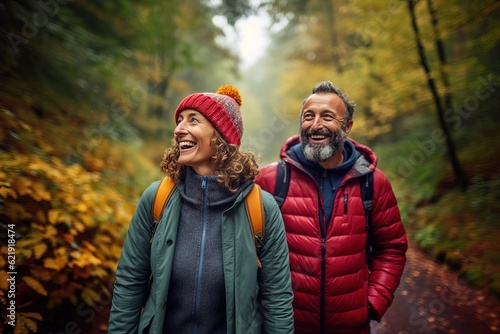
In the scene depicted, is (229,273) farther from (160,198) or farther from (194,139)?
(194,139)

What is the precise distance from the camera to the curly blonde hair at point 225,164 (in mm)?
1918

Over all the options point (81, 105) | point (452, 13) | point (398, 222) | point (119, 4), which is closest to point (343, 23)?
point (452, 13)

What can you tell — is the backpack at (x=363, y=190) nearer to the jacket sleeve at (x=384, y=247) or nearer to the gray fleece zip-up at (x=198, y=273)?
the jacket sleeve at (x=384, y=247)

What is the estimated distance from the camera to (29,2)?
13.9 feet

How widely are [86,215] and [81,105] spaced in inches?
128

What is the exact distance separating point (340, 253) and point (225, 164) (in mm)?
1247

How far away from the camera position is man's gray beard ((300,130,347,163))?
2.35 meters

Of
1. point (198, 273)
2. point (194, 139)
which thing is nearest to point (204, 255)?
point (198, 273)

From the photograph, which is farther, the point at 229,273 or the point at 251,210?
the point at 251,210

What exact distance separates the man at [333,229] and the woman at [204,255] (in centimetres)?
43

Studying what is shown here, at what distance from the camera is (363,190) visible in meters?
2.38

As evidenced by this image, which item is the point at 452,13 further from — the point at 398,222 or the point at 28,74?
the point at 28,74

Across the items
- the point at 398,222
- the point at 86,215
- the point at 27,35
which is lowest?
the point at 398,222

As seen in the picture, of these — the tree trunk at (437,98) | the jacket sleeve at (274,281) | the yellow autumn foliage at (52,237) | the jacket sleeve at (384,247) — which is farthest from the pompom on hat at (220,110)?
the tree trunk at (437,98)
